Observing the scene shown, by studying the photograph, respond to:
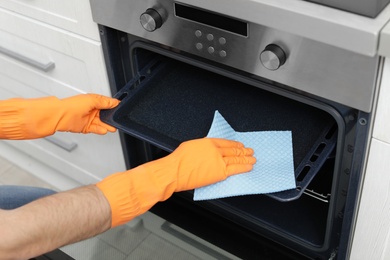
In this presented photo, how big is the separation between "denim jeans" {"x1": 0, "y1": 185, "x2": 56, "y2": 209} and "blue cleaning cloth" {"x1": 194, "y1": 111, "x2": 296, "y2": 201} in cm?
59

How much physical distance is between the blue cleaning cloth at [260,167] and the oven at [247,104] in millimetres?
26

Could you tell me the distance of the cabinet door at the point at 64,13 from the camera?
1.37m

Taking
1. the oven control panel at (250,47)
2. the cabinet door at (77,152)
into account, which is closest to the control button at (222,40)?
the oven control panel at (250,47)

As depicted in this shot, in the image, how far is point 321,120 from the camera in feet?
4.33

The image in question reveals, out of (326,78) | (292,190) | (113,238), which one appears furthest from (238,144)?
(113,238)

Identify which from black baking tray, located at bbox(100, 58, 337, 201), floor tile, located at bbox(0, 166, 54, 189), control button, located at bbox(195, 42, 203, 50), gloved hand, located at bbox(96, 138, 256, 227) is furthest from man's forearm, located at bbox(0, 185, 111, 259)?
floor tile, located at bbox(0, 166, 54, 189)

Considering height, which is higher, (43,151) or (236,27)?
(236,27)

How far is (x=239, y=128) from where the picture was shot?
134 cm

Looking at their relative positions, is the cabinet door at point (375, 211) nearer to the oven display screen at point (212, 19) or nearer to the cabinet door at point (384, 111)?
the cabinet door at point (384, 111)

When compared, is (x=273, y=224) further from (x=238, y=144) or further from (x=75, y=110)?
(x=75, y=110)

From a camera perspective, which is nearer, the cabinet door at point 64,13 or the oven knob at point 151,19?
the oven knob at point 151,19

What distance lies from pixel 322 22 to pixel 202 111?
0.54m

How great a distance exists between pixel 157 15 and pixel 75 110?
0.36 metres

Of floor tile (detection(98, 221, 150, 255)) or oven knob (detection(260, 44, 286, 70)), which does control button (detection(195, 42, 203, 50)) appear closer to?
oven knob (detection(260, 44, 286, 70))
